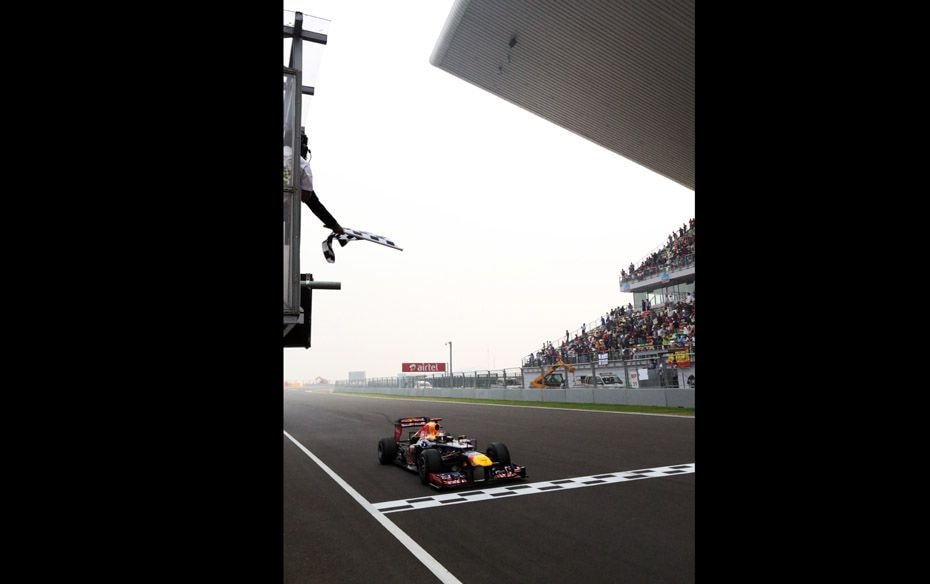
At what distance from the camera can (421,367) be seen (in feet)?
223

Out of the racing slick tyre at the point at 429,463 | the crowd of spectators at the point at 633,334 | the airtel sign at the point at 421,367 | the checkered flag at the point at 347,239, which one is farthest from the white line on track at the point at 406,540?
the airtel sign at the point at 421,367

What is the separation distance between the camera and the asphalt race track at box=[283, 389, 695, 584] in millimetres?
4055

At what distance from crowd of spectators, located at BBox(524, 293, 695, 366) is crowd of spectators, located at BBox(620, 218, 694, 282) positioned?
3087 millimetres

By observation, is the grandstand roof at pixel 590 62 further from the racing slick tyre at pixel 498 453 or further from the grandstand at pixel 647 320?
the grandstand at pixel 647 320

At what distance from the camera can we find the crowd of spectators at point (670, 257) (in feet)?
120

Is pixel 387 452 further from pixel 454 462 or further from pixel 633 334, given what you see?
pixel 633 334

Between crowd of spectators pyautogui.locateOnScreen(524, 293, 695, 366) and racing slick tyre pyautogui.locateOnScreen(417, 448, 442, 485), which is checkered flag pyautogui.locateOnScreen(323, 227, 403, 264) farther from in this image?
crowd of spectators pyautogui.locateOnScreen(524, 293, 695, 366)

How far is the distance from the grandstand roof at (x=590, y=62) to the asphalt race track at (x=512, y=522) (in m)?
7.01

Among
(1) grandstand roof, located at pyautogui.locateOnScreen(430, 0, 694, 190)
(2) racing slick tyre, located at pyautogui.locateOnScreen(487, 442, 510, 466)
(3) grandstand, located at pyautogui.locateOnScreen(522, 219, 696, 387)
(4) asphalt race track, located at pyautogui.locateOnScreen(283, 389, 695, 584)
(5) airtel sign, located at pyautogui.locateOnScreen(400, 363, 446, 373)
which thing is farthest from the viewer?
(5) airtel sign, located at pyautogui.locateOnScreen(400, 363, 446, 373)

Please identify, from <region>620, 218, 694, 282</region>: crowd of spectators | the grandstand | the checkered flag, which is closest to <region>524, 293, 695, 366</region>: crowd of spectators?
the grandstand
